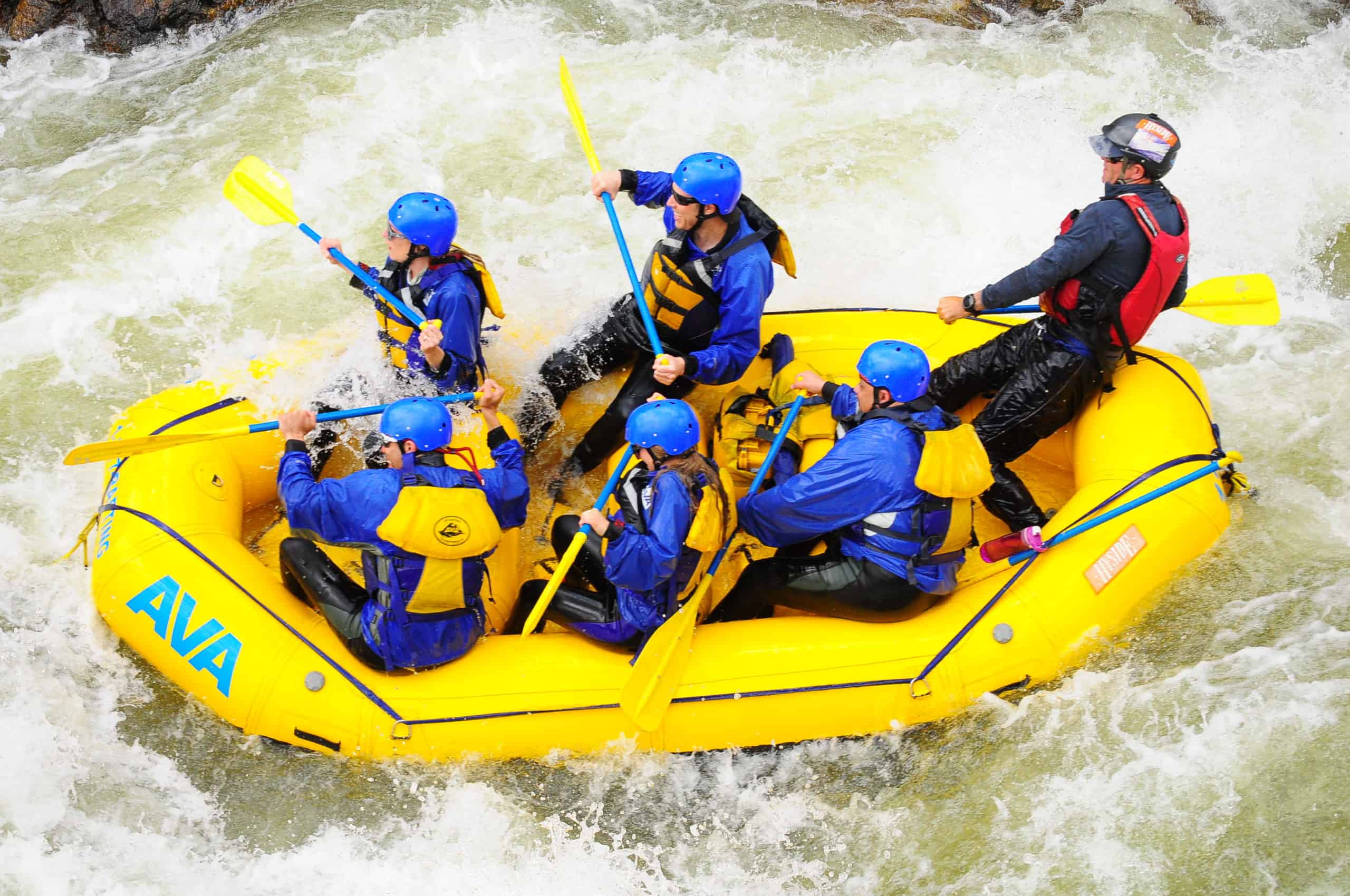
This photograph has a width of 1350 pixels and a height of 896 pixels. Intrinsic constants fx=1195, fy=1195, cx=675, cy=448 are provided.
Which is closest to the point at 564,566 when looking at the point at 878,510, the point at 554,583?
the point at 554,583

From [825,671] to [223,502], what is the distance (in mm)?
2245

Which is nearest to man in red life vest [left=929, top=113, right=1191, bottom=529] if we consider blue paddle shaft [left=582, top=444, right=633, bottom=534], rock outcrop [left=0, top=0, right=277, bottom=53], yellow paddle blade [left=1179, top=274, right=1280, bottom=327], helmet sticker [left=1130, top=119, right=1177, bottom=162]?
helmet sticker [left=1130, top=119, right=1177, bottom=162]

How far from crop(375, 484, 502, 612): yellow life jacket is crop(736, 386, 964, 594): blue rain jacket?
93cm

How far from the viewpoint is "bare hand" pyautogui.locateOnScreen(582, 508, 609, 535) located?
3.71 meters

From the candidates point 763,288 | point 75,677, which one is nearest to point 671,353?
point 763,288

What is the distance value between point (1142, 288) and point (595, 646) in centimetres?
224

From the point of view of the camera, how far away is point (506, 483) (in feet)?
12.8

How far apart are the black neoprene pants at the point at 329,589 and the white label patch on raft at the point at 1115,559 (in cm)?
236

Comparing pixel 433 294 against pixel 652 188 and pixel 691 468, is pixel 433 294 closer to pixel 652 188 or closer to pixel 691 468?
pixel 652 188

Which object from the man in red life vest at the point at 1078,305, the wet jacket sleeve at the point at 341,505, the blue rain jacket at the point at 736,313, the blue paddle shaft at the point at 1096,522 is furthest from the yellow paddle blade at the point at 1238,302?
the wet jacket sleeve at the point at 341,505

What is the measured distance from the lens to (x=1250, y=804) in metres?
3.73

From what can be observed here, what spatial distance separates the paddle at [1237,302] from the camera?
4684 millimetres

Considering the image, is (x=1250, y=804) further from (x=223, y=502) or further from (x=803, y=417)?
(x=223, y=502)

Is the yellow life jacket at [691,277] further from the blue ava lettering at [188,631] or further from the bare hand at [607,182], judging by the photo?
the blue ava lettering at [188,631]
